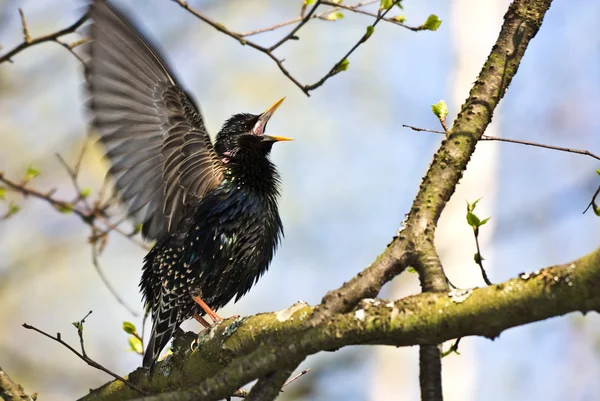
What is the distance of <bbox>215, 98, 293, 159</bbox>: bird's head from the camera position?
14.6 feet

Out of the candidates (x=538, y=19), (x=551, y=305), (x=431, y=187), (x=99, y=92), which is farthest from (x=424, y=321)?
(x=99, y=92)

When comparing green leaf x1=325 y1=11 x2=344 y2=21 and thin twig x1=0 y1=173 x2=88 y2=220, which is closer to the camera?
thin twig x1=0 y1=173 x2=88 y2=220

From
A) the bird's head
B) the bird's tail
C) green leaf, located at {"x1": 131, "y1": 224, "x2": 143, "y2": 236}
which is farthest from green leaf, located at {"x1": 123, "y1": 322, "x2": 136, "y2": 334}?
the bird's head

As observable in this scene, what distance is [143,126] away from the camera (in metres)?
3.95

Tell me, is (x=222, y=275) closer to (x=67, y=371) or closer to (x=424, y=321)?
(x=424, y=321)

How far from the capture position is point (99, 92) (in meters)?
3.82

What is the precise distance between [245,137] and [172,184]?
0.67m

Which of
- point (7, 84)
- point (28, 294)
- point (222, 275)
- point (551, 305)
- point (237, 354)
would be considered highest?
point (7, 84)

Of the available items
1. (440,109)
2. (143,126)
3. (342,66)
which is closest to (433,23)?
(342,66)

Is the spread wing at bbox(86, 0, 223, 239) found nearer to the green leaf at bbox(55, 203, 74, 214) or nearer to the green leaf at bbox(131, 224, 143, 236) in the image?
the green leaf at bbox(131, 224, 143, 236)

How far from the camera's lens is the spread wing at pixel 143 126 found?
381 centimetres

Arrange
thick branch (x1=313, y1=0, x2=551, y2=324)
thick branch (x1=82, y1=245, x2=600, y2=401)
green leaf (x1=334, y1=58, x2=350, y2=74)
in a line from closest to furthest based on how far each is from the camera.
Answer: thick branch (x1=82, y1=245, x2=600, y2=401)
thick branch (x1=313, y1=0, x2=551, y2=324)
green leaf (x1=334, y1=58, x2=350, y2=74)

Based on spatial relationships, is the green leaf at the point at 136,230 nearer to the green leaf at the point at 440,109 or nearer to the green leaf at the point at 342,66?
the green leaf at the point at 342,66

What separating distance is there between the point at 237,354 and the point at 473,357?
841cm
